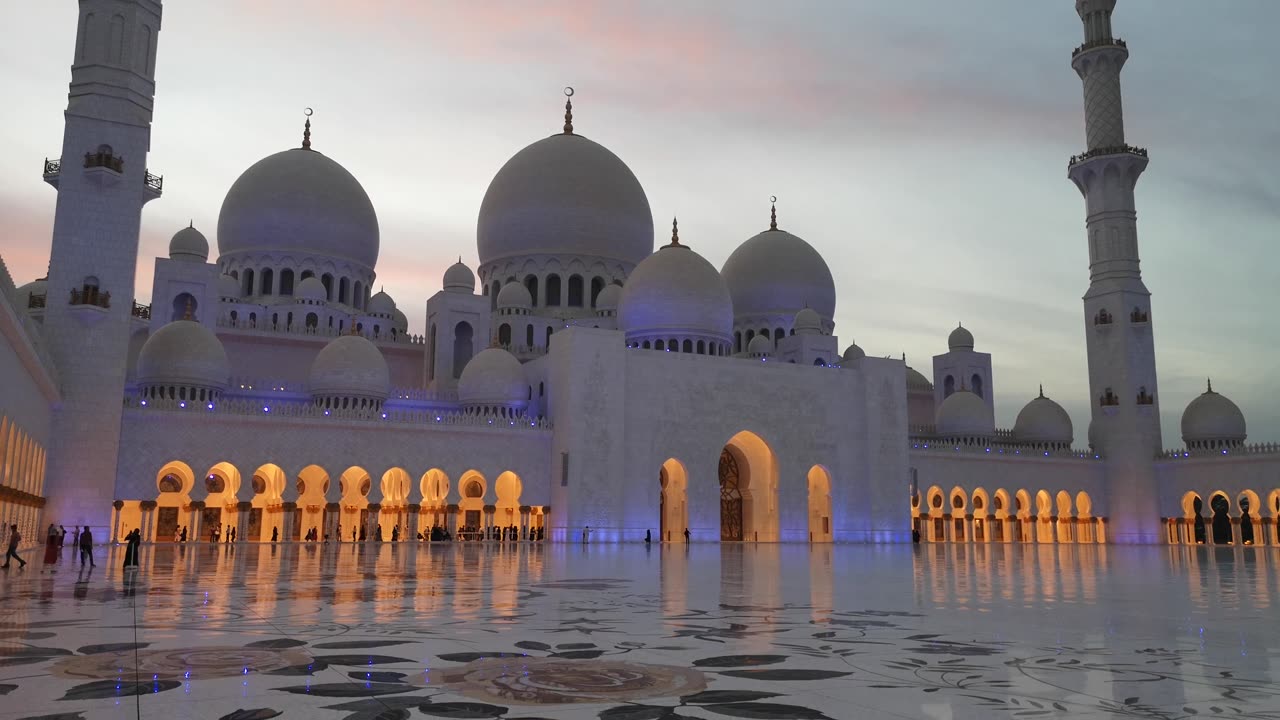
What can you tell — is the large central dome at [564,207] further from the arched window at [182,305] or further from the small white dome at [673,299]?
the arched window at [182,305]

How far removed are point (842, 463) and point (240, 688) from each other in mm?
27819

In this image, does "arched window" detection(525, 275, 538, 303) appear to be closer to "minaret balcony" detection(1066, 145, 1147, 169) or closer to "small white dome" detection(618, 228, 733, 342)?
"small white dome" detection(618, 228, 733, 342)

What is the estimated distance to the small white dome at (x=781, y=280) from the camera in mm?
36656

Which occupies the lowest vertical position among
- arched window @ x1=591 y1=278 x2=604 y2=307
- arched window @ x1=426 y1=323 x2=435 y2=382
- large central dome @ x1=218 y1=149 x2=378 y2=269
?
arched window @ x1=426 y1=323 x2=435 y2=382

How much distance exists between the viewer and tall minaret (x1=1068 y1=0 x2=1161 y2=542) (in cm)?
3322

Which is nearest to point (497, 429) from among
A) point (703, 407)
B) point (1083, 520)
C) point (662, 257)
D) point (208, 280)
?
point (703, 407)

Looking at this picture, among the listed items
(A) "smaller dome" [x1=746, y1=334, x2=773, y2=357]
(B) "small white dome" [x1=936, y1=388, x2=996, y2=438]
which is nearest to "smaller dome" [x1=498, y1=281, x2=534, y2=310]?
(A) "smaller dome" [x1=746, y1=334, x2=773, y2=357]

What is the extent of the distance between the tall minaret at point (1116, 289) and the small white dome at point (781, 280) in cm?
898

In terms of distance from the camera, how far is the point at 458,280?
105 ft

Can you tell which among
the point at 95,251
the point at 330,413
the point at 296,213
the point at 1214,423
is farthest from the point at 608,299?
the point at 1214,423

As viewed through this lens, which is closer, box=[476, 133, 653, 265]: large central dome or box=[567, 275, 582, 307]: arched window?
box=[476, 133, 653, 265]: large central dome

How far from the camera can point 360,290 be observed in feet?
110

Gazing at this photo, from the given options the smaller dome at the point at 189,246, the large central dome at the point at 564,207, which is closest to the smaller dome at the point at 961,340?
the large central dome at the point at 564,207

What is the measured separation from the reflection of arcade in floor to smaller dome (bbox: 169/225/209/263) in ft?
24.1
